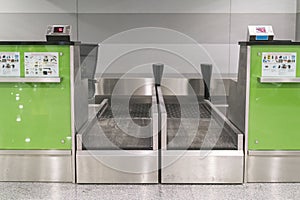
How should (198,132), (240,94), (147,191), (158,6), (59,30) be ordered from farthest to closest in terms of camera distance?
(158,6) < (198,132) < (240,94) < (59,30) < (147,191)

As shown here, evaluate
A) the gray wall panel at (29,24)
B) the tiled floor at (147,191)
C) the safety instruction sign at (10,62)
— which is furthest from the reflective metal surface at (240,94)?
the gray wall panel at (29,24)

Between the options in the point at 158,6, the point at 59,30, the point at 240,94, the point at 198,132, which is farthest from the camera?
the point at 158,6

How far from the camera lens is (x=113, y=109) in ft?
13.6

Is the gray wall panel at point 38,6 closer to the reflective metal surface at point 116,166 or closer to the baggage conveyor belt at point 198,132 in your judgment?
the baggage conveyor belt at point 198,132

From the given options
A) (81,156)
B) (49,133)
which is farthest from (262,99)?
(49,133)

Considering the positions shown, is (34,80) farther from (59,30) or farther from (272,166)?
(272,166)

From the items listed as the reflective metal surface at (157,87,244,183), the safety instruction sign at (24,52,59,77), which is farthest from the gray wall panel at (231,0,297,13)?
the safety instruction sign at (24,52,59,77)

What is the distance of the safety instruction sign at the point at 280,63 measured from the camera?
2.82 metres

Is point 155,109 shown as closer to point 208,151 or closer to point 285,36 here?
point 208,151

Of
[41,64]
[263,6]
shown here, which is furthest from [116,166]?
[263,6]

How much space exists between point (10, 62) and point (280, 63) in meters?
1.93

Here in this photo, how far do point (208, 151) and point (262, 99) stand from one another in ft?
1.79

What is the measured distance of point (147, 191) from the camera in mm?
2730

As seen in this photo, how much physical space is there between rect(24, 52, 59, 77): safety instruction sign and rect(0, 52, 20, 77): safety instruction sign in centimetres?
6
